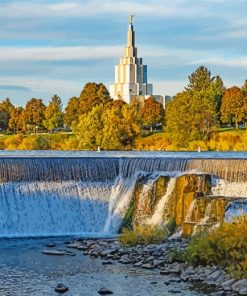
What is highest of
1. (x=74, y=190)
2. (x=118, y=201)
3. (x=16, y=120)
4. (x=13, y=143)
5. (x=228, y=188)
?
(x=16, y=120)

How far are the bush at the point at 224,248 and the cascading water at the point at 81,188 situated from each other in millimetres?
6933

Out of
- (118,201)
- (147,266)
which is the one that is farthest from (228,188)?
(147,266)

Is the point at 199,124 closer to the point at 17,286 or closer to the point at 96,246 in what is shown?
the point at 96,246

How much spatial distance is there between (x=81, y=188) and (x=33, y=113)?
5017 centimetres

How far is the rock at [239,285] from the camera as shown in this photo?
1596 centimetres

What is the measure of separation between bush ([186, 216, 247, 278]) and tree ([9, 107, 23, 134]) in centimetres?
5953

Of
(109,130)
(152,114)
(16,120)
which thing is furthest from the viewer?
(16,120)

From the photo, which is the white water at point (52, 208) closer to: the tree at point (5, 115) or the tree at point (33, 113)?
the tree at point (33, 113)

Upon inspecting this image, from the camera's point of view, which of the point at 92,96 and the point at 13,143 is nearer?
the point at 13,143

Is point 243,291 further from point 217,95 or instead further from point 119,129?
point 217,95

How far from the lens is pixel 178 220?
78.7ft

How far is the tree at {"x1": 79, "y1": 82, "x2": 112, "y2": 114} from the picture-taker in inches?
2773

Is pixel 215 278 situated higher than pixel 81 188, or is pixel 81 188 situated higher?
pixel 81 188

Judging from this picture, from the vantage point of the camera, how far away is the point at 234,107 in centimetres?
6781
